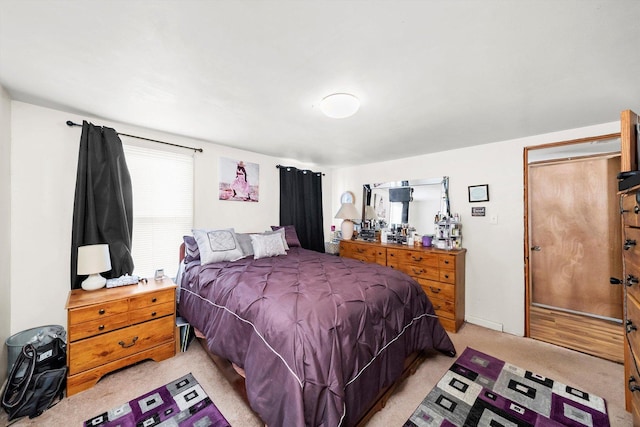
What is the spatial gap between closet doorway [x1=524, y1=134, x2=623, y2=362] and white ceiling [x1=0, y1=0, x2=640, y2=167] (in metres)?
1.08

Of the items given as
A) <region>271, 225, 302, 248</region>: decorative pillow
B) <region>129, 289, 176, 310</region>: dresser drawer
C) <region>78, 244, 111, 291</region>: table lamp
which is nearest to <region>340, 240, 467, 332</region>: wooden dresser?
<region>271, 225, 302, 248</region>: decorative pillow

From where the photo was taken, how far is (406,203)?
3.68 m

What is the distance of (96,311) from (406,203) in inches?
145

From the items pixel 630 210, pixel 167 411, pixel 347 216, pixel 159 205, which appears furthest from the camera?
pixel 347 216

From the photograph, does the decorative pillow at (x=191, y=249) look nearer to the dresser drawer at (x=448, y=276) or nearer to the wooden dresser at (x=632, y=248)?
Answer: the dresser drawer at (x=448, y=276)

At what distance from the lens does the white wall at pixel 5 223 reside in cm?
178

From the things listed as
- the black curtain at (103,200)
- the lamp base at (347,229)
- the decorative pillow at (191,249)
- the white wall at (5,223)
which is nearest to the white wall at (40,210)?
the white wall at (5,223)

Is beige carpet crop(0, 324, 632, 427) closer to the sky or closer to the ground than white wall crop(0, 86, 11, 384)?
closer to the ground

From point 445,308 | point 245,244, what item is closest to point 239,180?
point 245,244

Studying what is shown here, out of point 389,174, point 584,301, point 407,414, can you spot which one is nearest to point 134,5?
point 407,414

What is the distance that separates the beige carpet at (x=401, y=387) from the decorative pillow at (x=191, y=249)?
2.86ft

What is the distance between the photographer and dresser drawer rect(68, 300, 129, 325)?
1742mm

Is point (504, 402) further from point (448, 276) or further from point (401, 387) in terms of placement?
point (448, 276)

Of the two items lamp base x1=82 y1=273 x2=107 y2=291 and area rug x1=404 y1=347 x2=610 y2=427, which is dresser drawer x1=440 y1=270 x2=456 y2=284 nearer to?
area rug x1=404 y1=347 x2=610 y2=427
